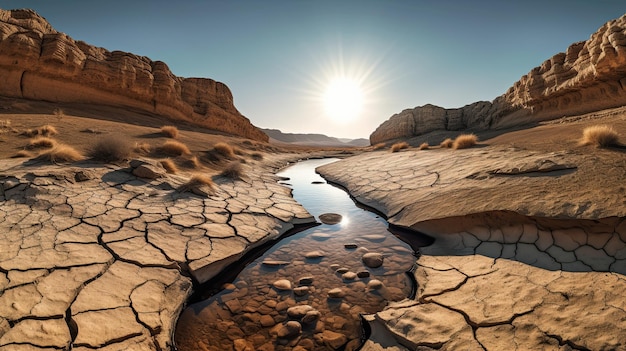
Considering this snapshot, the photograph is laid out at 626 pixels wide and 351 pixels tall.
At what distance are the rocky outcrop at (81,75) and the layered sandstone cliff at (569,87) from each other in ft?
Result: 75.3

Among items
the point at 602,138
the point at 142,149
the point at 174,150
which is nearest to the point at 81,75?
the point at 142,149

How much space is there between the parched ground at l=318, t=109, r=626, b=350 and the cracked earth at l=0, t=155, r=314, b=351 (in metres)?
1.67

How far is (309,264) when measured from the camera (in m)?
2.93

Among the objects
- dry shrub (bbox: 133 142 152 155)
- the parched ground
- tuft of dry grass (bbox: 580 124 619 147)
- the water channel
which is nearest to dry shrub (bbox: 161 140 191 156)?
dry shrub (bbox: 133 142 152 155)

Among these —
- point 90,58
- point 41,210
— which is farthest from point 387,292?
point 90,58

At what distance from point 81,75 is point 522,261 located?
21.0 meters

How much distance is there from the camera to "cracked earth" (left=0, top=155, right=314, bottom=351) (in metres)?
1.65

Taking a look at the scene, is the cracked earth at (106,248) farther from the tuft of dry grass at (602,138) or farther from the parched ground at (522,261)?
the tuft of dry grass at (602,138)

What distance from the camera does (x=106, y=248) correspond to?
2.47 m

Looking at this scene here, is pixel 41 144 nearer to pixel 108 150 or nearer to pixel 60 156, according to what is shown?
pixel 60 156

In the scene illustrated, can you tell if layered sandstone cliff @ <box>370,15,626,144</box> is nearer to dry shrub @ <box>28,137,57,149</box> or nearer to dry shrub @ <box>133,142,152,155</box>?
dry shrub @ <box>133,142,152,155</box>

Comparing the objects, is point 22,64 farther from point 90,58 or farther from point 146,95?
point 146,95

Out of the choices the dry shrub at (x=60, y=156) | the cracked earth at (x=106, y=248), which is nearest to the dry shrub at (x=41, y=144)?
the dry shrub at (x=60, y=156)

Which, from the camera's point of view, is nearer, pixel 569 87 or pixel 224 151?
pixel 224 151
